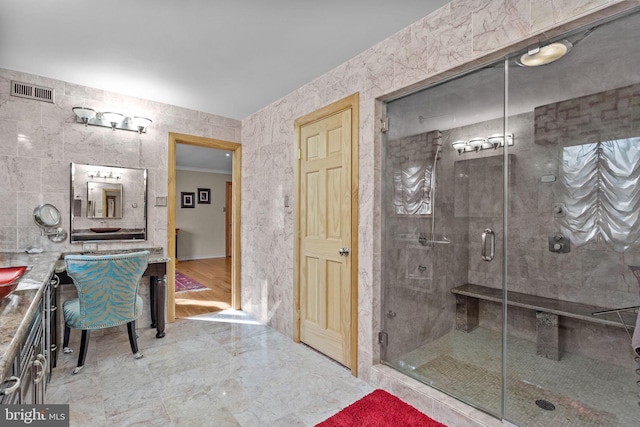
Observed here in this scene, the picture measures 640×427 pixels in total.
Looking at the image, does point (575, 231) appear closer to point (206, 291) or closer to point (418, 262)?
point (418, 262)

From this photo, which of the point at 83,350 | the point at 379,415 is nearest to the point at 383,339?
the point at 379,415

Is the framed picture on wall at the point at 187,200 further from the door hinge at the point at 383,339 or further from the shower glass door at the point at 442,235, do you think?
the door hinge at the point at 383,339

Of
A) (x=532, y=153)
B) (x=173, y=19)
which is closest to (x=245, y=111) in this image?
(x=173, y=19)

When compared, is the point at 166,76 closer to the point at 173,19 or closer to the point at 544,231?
the point at 173,19

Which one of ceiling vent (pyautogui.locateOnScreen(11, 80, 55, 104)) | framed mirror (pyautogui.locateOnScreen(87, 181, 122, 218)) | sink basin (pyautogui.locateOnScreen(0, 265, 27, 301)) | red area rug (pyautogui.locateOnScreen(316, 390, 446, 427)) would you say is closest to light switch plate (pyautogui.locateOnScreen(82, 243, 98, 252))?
framed mirror (pyautogui.locateOnScreen(87, 181, 122, 218))

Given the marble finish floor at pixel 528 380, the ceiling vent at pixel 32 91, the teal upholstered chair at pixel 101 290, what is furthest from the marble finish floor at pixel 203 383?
the ceiling vent at pixel 32 91

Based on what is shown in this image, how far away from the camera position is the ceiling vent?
2.77 metres

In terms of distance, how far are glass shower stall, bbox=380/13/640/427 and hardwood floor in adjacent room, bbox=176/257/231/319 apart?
2603mm

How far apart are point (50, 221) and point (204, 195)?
17.8 ft

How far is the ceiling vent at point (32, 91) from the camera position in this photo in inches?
109

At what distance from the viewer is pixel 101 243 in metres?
3.18

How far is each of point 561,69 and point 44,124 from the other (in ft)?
13.4

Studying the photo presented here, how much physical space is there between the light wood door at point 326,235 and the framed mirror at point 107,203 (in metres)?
1.79

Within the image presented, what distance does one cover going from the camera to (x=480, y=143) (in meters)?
2.35
